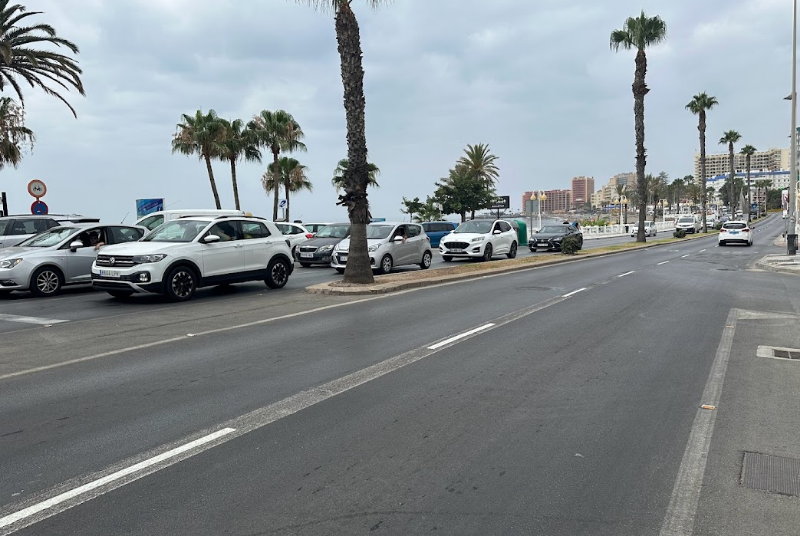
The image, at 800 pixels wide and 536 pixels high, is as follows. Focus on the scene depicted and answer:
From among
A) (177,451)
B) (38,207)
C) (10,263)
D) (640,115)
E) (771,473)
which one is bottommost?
(771,473)

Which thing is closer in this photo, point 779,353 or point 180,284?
point 779,353

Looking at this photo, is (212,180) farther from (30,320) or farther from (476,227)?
(30,320)

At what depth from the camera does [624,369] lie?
273 inches

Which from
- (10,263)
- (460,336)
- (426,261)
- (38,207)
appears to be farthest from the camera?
(38,207)

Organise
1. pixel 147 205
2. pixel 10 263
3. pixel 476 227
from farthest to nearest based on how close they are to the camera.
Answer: pixel 147 205
pixel 476 227
pixel 10 263

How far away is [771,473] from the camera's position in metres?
4.16

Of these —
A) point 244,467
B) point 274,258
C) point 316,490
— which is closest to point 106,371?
point 244,467

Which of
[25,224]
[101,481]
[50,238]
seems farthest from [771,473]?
[25,224]

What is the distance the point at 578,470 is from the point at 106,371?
5.30 metres

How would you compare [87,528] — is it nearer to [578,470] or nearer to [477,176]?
[578,470]

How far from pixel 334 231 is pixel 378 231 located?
3864 mm

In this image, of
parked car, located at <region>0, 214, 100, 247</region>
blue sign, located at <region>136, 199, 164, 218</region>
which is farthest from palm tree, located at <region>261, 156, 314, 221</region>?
parked car, located at <region>0, 214, 100, 247</region>

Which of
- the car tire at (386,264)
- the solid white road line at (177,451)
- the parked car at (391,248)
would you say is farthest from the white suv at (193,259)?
the solid white road line at (177,451)

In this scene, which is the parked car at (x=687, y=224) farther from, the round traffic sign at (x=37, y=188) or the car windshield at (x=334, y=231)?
the round traffic sign at (x=37, y=188)
